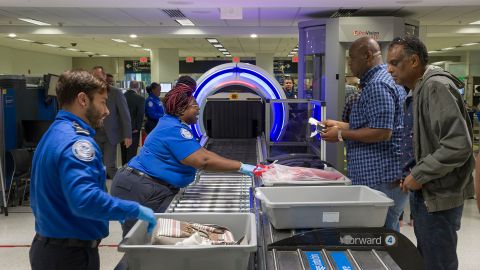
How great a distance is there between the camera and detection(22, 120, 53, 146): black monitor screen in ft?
21.6

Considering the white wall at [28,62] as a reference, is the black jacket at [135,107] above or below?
below

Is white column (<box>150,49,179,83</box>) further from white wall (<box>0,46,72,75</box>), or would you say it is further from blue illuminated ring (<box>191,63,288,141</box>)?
blue illuminated ring (<box>191,63,288,141</box>)

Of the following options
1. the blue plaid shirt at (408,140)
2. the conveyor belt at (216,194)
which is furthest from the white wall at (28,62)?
the blue plaid shirt at (408,140)

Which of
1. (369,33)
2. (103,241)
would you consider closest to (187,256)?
(103,241)

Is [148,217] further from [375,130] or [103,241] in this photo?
[103,241]

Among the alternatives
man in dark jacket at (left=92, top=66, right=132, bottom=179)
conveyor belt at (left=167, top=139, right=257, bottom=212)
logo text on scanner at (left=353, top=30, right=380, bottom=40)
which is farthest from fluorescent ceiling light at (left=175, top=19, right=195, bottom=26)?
conveyor belt at (left=167, top=139, right=257, bottom=212)

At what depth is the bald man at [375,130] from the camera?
2686 mm

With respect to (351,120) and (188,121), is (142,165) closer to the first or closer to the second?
(188,121)

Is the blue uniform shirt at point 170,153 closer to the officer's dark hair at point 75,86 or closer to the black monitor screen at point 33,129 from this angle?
the officer's dark hair at point 75,86

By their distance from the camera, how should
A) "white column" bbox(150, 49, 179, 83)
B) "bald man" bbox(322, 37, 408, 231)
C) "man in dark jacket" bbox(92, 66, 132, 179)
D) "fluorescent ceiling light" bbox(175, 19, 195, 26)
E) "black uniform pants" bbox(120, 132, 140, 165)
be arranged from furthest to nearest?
"white column" bbox(150, 49, 179, 83)
"fluorescent ceiling light" bbox(175, 19, 195, 26)
"black uniform pants" bbox(120, 132, 140, 165)
"man in dark jacket" bbox(92, 66, 132, 179)
"bald man" bbox(322, 37, 408, 231)

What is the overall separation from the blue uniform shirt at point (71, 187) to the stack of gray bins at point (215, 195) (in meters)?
0.49

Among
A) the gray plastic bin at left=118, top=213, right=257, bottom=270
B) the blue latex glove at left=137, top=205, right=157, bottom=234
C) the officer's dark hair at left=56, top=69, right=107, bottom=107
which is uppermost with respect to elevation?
the officer's dark hair at left=56, top=69, right=107, bottom=107

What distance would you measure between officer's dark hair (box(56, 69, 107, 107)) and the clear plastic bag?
3.14 feet

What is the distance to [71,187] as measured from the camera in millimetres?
1835
